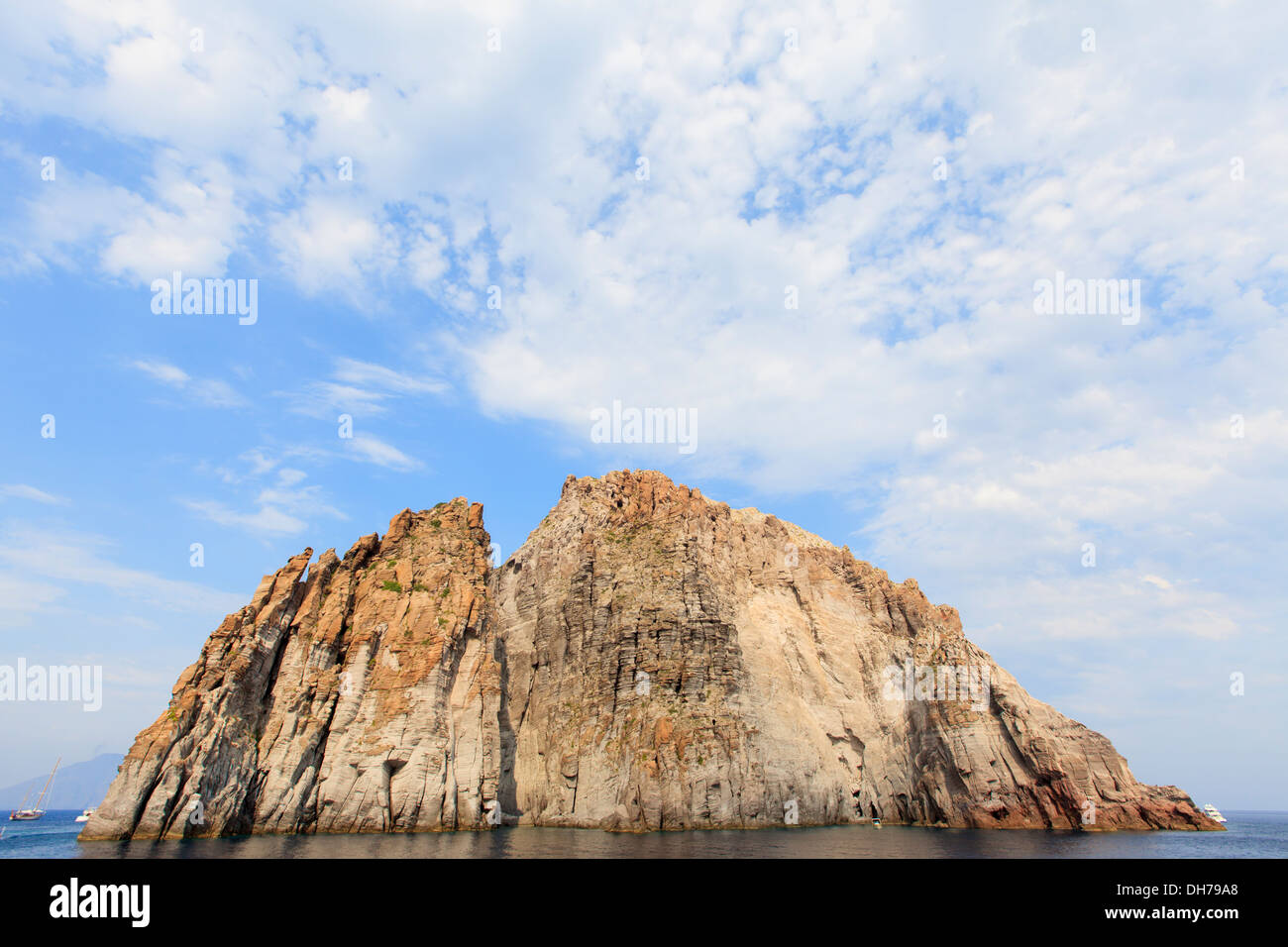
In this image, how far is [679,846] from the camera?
5553 cm

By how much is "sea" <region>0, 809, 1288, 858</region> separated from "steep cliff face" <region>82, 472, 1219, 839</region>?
476 centimetres

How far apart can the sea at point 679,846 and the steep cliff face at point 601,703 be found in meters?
4.76

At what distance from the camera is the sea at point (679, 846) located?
4878cm

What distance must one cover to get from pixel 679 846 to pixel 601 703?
3249 centimetres

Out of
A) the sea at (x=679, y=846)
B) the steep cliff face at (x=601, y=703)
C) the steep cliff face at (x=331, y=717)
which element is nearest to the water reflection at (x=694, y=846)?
the sea at (x=679, y=846)

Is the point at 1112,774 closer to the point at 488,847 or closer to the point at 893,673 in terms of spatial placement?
the point at 893,673

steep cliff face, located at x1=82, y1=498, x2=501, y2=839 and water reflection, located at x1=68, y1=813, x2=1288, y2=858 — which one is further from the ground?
steep cliff face, located at x1=82, y1=498, x2=501, y2=839

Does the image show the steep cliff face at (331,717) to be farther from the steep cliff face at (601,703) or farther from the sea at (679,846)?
the sea at (679,846)

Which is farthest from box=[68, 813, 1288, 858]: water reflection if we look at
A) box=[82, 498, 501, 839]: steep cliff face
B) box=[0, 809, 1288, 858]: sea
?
box=[82, 498, 501, 839]: steep cliff face

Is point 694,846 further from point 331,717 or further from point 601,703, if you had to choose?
point 331,717

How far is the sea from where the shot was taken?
1921 inches

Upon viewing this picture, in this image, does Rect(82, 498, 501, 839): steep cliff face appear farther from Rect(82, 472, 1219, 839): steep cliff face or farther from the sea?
the sea
